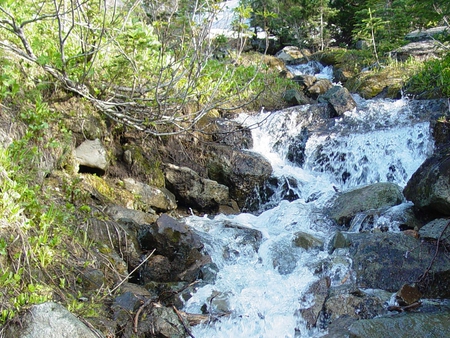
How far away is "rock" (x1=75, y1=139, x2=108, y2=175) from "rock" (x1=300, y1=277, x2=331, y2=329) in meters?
3.86

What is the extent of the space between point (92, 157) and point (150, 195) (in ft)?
4.04

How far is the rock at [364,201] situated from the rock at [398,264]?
1475mm

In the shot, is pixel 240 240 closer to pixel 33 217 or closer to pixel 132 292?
pixel 132 292

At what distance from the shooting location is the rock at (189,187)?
8.09 metres

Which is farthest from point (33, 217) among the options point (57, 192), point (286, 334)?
point (286, 334)

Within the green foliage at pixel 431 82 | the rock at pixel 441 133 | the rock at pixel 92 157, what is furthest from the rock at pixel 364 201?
the rock at pixel 92 157

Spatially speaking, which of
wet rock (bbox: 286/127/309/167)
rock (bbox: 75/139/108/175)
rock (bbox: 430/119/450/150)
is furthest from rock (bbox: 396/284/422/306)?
wet rock (bbox: 286/127/309/167)

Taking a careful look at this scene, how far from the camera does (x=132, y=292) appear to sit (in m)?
4.61

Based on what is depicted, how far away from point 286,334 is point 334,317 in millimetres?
580

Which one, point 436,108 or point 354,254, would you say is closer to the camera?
point 354,254

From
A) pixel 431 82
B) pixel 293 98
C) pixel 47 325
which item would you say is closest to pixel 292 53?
pixel 293 98

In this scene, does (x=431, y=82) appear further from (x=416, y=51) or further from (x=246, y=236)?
(x=246, y=236)

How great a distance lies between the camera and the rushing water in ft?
16.6

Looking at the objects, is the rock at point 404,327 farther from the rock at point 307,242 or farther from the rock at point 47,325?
the rock at point 47,325
